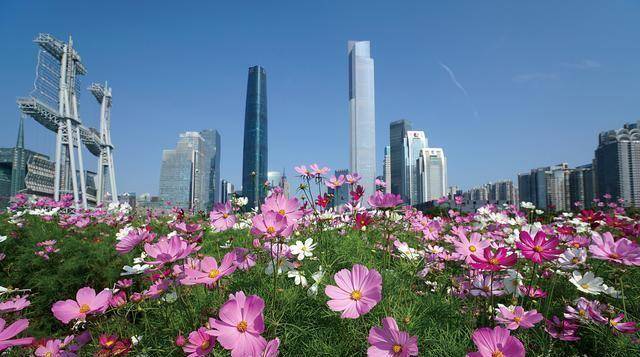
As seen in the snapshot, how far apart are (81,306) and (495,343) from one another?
3.82 ft

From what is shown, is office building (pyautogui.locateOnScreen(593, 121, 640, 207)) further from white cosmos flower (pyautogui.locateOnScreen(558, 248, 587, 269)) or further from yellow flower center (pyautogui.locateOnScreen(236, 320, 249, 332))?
yellow flower center (pyautogui.locateOnScreen(236, 320, 249, 332))

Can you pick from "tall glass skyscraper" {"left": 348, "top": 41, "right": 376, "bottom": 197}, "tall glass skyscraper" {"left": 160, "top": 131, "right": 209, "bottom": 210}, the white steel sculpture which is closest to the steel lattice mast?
the white steel sculpture

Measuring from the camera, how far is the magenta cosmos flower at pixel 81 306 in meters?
0.93

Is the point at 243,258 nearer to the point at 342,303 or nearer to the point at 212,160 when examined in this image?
the point at 342,303

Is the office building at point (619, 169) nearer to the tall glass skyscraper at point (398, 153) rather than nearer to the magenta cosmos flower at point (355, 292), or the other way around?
the magenta cosmos flower at point (355, 292)

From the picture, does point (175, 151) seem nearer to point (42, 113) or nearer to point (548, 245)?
point (42, 113)

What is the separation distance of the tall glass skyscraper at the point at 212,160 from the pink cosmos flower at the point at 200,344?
11851 cm

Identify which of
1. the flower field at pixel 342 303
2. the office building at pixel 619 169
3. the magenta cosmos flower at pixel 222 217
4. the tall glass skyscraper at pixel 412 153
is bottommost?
the flower field at pixel 342 303

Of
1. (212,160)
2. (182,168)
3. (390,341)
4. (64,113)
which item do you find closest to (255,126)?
(182,168)

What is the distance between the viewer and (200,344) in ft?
2.84

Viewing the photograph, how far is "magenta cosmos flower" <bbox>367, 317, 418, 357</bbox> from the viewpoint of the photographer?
0.78m

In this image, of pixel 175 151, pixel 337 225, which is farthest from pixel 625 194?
pixel 175 151

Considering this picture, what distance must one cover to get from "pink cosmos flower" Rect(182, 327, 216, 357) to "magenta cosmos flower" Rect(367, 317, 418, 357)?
0.42 metres

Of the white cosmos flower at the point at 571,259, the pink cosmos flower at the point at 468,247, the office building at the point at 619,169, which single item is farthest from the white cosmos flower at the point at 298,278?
the office building at the point at 619,169
